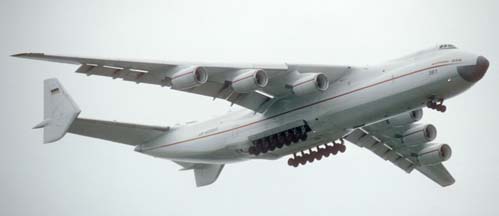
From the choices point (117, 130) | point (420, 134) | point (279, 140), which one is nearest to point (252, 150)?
point (279, 140)

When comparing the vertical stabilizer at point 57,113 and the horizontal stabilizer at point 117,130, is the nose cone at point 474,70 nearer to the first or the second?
the horizontal stabilizer at point 117,130

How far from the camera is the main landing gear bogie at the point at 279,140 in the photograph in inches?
863

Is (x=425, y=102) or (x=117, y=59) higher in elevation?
(x=117, y=59)

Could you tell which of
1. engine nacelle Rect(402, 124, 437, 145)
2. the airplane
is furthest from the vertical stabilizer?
engine nacelle Rect(402, 124, 437, 145)

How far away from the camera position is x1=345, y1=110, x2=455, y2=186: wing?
25234mm

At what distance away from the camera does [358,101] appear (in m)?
21.1

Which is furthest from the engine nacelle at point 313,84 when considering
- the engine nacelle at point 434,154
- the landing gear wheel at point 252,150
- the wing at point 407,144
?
the engine nacelle at point 434,154

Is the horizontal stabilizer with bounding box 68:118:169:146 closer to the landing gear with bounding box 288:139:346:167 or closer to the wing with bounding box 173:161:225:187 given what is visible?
the wing with bounding box 173:161:225:187

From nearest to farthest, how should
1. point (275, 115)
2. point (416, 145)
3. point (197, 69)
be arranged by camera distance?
point (197, 69)
point (275, 115)
point (416, 145)

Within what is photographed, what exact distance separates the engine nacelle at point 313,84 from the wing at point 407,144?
4.10 metres

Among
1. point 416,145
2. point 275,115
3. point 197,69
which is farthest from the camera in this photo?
point 416,145

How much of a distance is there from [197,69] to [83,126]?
4.23m

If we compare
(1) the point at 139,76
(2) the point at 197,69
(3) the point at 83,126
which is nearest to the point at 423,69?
(2) the point at 197,69

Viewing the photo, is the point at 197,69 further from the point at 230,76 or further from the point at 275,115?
the point at 275,115
